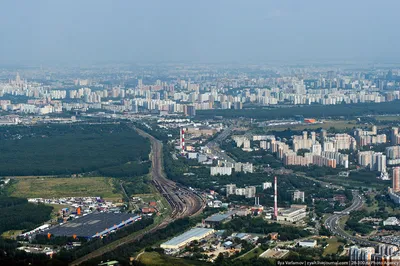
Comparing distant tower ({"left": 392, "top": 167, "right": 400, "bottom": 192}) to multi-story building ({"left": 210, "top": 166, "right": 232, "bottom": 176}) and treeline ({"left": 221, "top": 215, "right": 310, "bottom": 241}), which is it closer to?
multi-story building ({"left": 210, "top": 166, "right": 232, "bottom": 176})

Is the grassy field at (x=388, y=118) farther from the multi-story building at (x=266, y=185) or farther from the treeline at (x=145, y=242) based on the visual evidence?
the treeline at (x=145, y=242)

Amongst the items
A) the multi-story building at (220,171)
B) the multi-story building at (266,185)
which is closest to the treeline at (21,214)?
the multi-story building at (266,185)

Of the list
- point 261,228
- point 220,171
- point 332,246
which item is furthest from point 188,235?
point 220,171

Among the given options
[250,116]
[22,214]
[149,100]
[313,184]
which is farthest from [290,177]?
[149,100]

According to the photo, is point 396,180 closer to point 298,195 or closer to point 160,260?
point 298,195

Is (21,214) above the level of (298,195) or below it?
below

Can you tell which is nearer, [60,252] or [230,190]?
[60,252]
